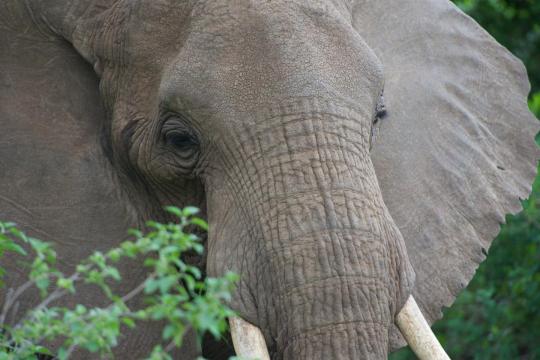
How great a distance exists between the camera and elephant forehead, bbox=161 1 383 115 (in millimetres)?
3441

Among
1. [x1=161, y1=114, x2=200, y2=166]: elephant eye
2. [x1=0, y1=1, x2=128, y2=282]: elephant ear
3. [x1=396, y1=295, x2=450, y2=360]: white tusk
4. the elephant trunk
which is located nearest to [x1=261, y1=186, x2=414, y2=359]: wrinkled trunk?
the elephant trunk

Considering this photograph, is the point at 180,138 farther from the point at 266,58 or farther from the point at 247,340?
the point at 247,340

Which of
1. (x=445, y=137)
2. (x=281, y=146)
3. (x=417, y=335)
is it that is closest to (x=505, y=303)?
(x=445, y=137)

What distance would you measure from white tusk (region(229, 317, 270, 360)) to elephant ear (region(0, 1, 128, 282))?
676 millimetres

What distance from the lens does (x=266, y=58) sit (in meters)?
3.45

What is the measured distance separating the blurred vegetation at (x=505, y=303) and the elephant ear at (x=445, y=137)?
1.51 m

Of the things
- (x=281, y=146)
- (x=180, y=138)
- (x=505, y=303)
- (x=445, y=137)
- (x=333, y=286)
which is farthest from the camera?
(x=505, y=303)

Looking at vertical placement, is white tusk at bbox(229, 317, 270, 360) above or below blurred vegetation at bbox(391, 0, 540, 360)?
above

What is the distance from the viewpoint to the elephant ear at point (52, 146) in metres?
3.89

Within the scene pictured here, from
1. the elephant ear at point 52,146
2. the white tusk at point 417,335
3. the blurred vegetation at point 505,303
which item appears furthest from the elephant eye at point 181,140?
the blurred vegetation at point 505,303

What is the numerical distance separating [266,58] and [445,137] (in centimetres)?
101

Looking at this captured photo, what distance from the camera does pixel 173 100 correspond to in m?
3.57

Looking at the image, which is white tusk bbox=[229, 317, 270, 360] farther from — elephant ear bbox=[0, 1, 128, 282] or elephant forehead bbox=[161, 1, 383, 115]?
elephant ear bbox=[0, 1, 128, 282]

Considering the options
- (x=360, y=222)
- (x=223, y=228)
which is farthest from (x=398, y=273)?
(x=223, y=228)
